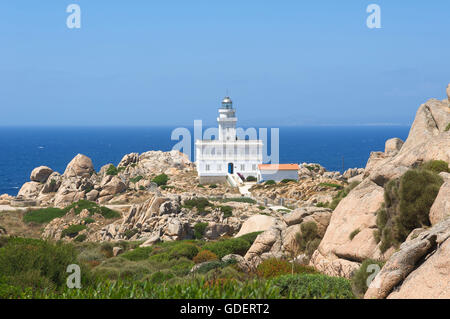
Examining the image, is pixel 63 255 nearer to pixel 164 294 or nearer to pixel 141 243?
pixel 164 294

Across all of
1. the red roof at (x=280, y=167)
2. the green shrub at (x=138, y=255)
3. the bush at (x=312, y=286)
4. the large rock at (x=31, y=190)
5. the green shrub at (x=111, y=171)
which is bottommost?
the large rock at (x=31, y=190)

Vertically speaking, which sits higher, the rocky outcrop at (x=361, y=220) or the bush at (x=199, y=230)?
the rocky outcrop at (x=361, y=220)

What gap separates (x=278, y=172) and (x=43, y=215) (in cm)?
2639

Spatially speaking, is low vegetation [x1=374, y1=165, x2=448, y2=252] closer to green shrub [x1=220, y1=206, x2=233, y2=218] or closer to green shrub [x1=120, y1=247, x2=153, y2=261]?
green shrub [x1=120, y1=247, x2=153, y2=261]

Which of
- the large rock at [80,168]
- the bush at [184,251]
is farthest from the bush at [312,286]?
the large rock at [80,168]

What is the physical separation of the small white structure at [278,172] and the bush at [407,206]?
41.1m

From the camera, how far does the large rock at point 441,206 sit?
45.3 feet

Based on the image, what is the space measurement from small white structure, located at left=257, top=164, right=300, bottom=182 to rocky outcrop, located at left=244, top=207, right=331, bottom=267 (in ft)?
112

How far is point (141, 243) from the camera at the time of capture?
3078 cm

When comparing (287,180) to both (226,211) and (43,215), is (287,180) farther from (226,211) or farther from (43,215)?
(43,215)

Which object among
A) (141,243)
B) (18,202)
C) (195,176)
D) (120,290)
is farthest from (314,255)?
(195,176)

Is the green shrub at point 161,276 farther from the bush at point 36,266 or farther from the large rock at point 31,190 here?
the large rock at point 31,190

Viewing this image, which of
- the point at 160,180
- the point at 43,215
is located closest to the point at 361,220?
the point at 43,215

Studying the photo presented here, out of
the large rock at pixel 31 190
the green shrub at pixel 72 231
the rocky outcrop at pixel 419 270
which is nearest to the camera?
the rocky outcrop at pixel 419 270
